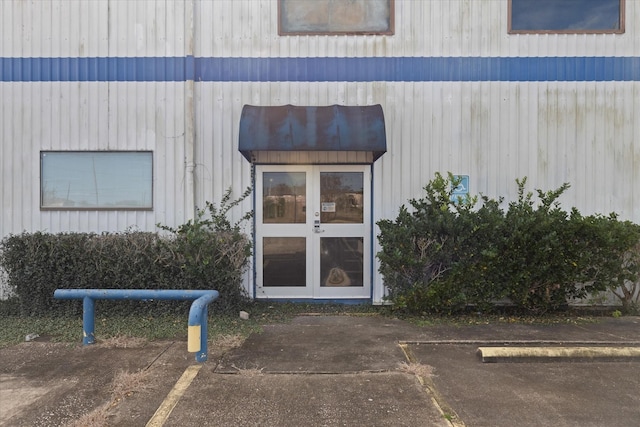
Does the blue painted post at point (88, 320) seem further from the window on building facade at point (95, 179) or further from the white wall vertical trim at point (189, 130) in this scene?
the window on building facade at point (95, 179)

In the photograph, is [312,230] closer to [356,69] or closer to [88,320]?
[356,69]

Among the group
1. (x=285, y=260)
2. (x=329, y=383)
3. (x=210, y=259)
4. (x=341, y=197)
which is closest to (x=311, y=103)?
(x=341, y=197)

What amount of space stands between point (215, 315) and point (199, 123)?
3044 mm

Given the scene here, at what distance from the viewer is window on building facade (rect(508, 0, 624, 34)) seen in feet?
23.0

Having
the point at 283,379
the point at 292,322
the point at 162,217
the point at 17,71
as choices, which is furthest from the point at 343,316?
the point at 17,71

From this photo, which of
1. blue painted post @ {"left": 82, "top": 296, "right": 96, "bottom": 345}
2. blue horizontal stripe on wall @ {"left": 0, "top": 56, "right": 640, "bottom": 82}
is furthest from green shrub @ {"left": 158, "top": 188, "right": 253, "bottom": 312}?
blue horizontal stripe on wall @ {"left": 0, "top": 56, "right": 640, "bottom": 82}

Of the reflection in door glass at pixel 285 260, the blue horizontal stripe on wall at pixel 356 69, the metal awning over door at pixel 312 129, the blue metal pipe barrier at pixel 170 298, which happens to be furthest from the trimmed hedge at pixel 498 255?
the blue metal pipe barrier at pixel 170 298

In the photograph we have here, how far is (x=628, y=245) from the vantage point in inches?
237

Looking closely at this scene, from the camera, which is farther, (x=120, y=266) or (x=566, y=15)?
(x=566, y=15)

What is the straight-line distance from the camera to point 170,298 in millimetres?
4758

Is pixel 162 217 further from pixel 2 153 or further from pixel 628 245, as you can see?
pixel 628 245

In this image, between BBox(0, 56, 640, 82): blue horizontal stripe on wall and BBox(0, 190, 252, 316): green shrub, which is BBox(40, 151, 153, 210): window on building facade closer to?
BBox(0, 190, 252, 316): green shrub

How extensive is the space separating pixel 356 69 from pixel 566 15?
11.5 ft

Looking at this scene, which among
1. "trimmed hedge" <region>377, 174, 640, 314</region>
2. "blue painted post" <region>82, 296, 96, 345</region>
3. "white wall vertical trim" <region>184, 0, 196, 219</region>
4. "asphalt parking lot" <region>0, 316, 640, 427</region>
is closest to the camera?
"asphalt parking lot" <region>0, 316, 640, 427</region>
